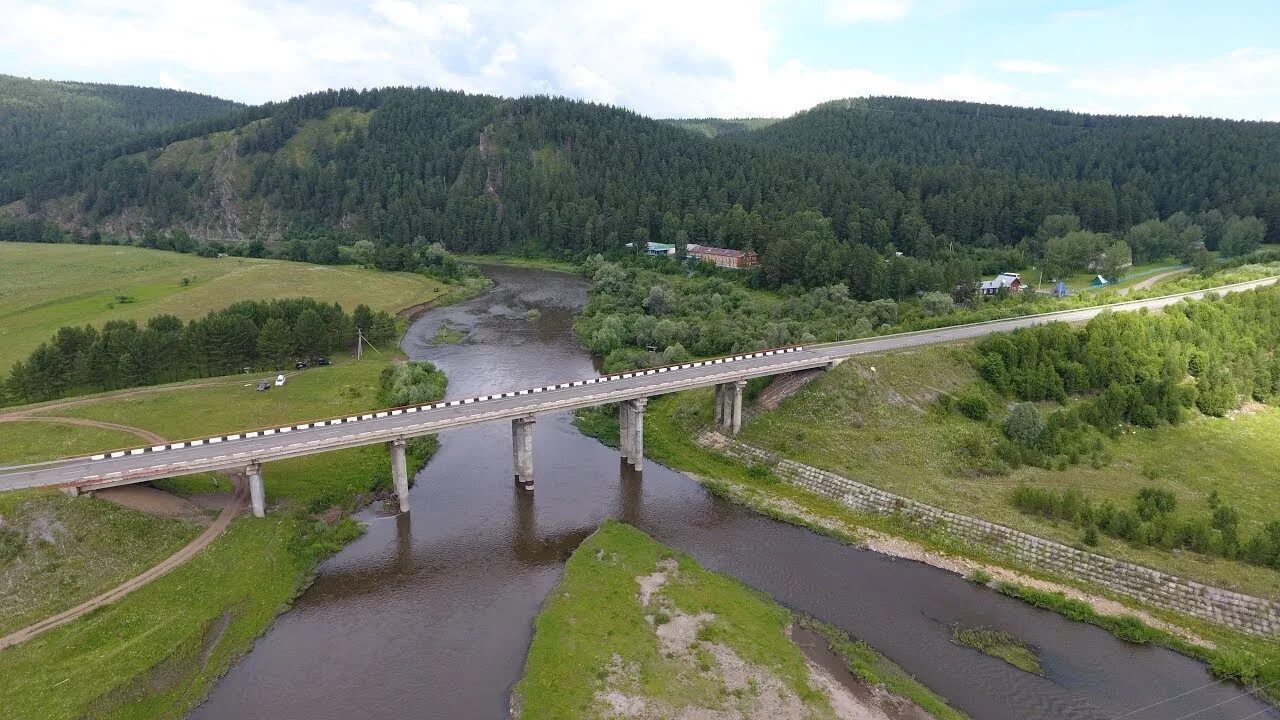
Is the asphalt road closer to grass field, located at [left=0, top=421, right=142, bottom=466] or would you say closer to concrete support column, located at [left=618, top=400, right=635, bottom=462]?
concrete support column, located at [left=618, top=400, right=635, bottom=462]

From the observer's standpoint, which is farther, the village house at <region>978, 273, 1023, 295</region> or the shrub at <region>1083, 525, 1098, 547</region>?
the village house at <region>978, 273, 1023, 295</region>

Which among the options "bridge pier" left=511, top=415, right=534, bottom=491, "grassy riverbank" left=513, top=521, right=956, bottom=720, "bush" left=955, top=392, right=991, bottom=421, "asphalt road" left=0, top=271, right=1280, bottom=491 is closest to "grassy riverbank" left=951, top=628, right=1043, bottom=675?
"grassy riverbank" left=513, top=521, right=956, bottom=720

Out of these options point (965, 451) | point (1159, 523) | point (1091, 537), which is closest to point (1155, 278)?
point (965, 451)

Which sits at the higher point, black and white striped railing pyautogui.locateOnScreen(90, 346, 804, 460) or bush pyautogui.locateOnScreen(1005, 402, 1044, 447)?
black and white striped railing pyautogui.locateOnScreen(90, 346, 804, 460)

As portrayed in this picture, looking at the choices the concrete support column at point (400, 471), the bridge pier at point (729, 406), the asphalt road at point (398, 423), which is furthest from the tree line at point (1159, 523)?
the concrete support column at point (400, 471)

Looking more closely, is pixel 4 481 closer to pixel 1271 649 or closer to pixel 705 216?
pixel 1271 649

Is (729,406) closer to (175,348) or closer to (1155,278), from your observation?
(175,348)
